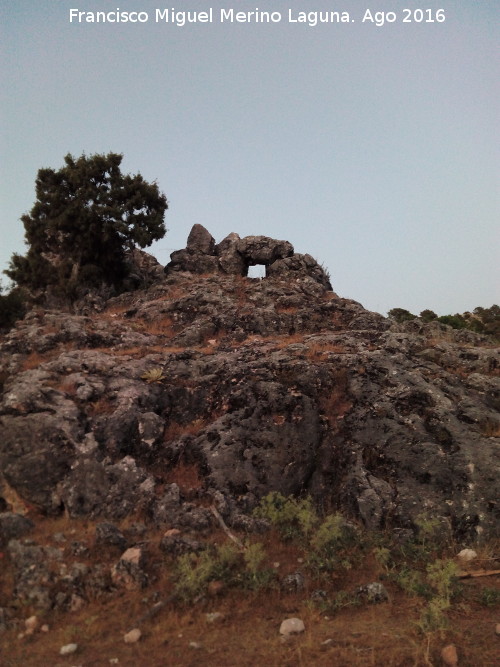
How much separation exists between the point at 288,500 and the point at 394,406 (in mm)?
4425

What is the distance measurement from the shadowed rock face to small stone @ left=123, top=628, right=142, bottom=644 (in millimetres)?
2929

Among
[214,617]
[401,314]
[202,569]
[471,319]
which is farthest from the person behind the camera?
[471,319]

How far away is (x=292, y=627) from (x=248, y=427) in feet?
19.2

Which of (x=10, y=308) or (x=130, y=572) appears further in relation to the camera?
(x=10, y=308)

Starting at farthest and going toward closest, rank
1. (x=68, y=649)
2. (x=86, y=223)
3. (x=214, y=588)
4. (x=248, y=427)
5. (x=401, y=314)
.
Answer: (x=401, y=314), (x=86, y=223), (x=248, y=427), (x=214, y=588), (x=68, y=649)

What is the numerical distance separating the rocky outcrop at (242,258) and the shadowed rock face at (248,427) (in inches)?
464

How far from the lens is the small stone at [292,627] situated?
6785mm

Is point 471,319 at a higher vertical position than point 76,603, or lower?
higher

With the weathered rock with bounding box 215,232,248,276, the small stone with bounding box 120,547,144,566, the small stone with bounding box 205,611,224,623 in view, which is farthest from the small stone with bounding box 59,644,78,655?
the weathered rock with bounding box 215,232,248,276

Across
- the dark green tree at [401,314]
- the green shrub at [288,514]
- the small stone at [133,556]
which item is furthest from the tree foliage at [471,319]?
the small stone at [133,556]

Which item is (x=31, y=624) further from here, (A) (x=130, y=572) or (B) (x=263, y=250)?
(B) (x=263, y=250)

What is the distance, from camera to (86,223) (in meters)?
28.4

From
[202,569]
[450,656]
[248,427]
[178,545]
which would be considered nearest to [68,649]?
[202,569]

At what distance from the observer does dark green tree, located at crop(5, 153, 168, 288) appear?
28516mm
